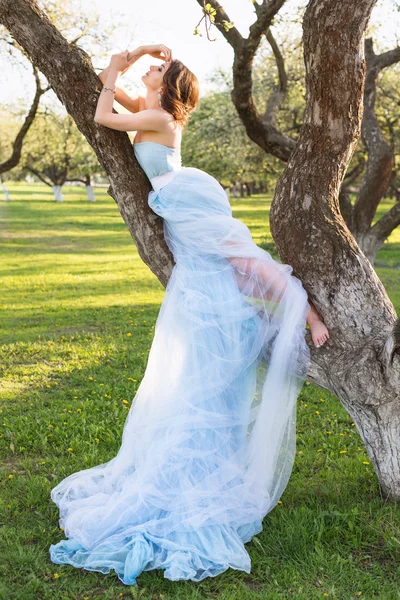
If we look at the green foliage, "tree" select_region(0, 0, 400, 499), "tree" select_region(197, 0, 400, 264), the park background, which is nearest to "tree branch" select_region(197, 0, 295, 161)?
"tree" select_region(197, 0, 400, 264)

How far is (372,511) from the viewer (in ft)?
14.3

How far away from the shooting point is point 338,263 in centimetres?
428

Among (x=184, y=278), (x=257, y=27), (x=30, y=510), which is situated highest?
(x=257, y=27)

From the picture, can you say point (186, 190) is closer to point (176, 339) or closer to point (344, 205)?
point (176, 339)

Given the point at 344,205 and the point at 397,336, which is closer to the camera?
the point at 397,336

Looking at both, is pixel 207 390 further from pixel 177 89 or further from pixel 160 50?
pixel 160 50

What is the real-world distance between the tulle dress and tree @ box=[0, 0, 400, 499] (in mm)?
150

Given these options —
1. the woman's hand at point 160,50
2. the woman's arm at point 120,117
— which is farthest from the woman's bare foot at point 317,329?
the woman's hand at point 160,50

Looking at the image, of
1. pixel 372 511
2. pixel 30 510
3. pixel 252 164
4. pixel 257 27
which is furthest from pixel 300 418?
pixel 252 164

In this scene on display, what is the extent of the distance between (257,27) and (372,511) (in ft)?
20.6

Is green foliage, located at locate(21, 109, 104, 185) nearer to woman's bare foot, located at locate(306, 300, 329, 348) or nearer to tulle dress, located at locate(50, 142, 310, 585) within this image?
tulle dress, located at locate(50, 142, 310, 585)

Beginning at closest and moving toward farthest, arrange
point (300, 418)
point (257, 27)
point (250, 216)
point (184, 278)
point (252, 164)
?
point (184, 278), point (300, 418), point (257, 27), point (252, 164), point (250, 216)

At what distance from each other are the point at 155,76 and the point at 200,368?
201cm

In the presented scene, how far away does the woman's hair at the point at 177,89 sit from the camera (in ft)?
14.3
